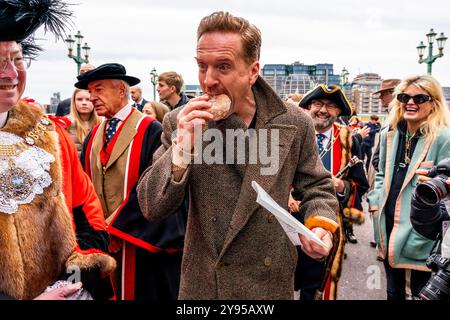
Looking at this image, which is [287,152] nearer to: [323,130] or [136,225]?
[136,225]

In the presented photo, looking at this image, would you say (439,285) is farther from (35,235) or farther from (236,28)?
(35,235)

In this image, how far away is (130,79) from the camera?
3211mm

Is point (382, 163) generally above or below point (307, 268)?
above

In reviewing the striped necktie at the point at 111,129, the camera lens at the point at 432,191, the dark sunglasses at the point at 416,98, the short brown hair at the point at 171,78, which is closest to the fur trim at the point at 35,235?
the striped necktie at the point at 111,129

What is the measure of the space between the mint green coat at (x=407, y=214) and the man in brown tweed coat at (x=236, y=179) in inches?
58.7

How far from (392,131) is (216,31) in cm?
245

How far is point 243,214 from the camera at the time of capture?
172cm

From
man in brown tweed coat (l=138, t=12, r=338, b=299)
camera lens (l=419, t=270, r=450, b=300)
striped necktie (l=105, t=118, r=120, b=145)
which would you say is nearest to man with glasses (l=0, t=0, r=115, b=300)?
man in brown tweed coat (l=138, t=12, r=338, b=299)

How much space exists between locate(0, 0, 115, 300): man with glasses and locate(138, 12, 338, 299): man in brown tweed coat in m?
0.35

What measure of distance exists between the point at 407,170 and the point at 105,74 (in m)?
2.63

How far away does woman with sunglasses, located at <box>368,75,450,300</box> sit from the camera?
9.86ft

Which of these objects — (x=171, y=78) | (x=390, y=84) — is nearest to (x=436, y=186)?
(x=171, y=78)

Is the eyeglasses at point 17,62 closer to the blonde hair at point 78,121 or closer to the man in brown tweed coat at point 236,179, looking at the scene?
the man in brown tweed coat at point 236,179
